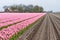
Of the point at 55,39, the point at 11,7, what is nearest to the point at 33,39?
the point at 55,39

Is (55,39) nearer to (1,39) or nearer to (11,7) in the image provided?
(1,39)

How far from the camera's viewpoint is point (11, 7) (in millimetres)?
187875

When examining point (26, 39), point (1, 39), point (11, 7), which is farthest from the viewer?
point (11, 7)

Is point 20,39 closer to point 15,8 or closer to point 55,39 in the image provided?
point 55,39

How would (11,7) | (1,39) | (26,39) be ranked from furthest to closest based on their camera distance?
(11,7)
(26,39)
(1,39)

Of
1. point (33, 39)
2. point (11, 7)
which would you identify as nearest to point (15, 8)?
point (11, 7)

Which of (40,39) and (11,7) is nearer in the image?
(40,39)

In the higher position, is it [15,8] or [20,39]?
[20,39]

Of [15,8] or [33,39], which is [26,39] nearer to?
[33,39]

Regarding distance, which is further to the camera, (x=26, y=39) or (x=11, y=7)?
(x=11, y=7)

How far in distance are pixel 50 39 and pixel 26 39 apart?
1612mm

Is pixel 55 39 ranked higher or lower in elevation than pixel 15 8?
higher

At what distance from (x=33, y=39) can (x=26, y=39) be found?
0.51 meters

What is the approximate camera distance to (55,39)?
13.8 m
